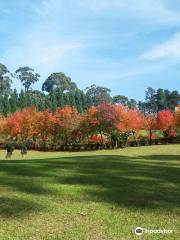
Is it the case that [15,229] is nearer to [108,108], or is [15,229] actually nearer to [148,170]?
[148,170]

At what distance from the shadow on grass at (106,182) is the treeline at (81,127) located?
222ft

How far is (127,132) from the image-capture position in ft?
301

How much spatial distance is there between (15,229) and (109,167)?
9.31m

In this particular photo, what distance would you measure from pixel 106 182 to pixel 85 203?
9.68ft

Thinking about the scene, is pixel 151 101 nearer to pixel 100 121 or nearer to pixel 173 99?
pixel 173 99

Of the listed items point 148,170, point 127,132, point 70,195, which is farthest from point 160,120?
point 70,195

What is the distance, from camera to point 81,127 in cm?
9150

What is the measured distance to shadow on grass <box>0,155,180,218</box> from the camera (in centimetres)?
1293

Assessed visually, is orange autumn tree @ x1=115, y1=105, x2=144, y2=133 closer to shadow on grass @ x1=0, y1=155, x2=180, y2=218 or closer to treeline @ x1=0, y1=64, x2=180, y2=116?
treeline @ x1=0, y1=64, x2=180, y2=116

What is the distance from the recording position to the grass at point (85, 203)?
10062 millimetres

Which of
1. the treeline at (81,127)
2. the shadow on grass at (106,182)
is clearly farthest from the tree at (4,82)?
the shadow on grass at (106,182)

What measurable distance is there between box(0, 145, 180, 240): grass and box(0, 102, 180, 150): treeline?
69745 millimetres

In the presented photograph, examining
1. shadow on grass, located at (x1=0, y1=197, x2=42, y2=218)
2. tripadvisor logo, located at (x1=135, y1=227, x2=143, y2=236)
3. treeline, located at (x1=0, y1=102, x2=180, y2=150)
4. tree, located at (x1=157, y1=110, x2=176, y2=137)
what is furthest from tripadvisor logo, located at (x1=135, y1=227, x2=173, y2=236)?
tree, located at (x1=157, y1=110, x2=176, y2=137)

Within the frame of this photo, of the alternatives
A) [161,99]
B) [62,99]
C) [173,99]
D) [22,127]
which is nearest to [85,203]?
[22,127]
